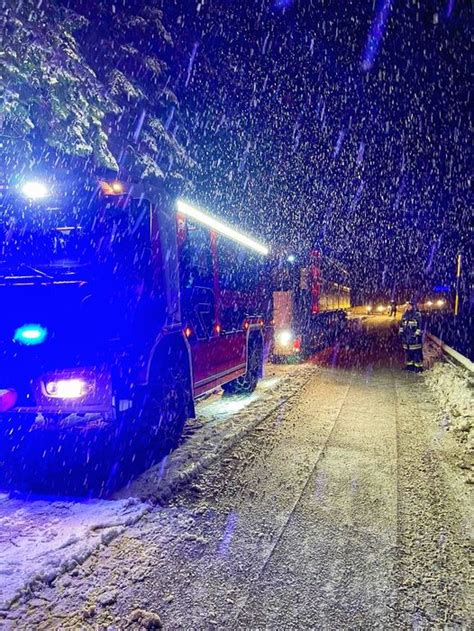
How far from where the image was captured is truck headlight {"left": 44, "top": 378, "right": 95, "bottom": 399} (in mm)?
4133

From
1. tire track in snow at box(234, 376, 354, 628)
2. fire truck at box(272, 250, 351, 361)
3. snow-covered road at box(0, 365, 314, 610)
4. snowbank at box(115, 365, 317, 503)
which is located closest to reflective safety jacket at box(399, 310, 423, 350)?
snowbank at box(115, 365, 317, 503)

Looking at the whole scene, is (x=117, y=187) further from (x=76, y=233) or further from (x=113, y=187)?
(x=76, y=233)

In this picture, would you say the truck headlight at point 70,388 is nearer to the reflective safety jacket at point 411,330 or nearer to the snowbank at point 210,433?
the snowbank at point 210,433

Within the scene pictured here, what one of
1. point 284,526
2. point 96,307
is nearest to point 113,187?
point 96,307

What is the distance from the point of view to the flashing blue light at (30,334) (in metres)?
4.29

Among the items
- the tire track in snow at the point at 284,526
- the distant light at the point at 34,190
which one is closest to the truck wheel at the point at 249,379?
the tire track in snow at the point at 284,526

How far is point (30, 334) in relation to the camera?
171 inches

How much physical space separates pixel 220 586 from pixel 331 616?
0.72 m

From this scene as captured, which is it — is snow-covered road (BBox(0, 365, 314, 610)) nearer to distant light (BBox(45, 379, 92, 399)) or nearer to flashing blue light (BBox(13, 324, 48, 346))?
distant light (BBox(45, 379, 92, 399))

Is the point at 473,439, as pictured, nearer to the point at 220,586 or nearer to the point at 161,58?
the point at 220,586

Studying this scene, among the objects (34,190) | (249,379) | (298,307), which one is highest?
(34,190)

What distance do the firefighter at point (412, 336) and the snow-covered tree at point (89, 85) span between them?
702cm

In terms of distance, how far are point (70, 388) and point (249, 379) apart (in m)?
5.03

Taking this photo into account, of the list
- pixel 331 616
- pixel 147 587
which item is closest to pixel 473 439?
pixel 331 616
